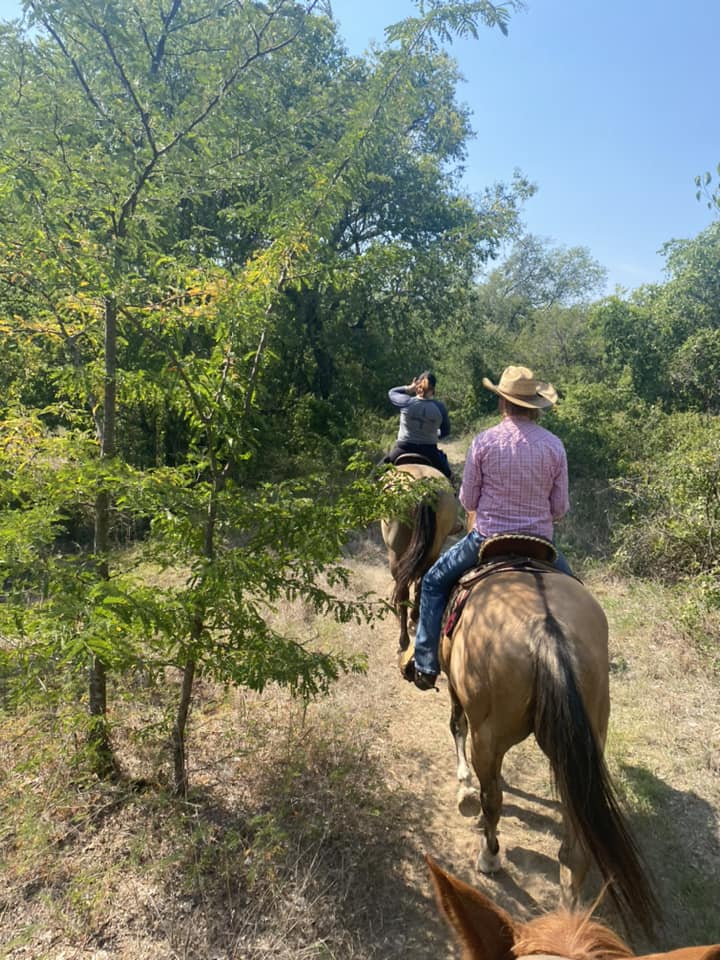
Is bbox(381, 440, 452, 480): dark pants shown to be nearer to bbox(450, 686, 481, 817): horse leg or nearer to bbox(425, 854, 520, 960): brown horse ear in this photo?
bbox(450, 686, 481, 817): horse leg

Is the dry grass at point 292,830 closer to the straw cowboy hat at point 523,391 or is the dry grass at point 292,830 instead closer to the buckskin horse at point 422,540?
the buckskin horse at point 422,540

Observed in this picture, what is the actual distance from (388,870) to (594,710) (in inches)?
60.4

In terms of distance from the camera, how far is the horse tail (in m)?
2.26

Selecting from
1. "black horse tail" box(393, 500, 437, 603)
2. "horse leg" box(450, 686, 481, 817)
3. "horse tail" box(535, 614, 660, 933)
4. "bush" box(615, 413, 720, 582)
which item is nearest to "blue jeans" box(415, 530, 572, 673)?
"horse leg" box(450, 686, 481, 817)

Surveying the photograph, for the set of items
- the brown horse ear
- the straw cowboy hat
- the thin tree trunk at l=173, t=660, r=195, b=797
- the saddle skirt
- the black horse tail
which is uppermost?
the straw cowboy hat

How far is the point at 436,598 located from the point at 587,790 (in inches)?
57.1

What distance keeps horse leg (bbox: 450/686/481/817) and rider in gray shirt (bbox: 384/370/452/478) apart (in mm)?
2893

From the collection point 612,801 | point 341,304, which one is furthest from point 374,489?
point 341,304

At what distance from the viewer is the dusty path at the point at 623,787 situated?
2.87 m

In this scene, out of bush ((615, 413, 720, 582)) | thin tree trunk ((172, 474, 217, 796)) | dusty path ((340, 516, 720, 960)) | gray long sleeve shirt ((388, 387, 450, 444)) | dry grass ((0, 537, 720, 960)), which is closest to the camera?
dry grass ((0, 537, 720, 960))

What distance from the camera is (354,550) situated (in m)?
8.77

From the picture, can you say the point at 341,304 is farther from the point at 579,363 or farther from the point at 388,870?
the point at 579,363

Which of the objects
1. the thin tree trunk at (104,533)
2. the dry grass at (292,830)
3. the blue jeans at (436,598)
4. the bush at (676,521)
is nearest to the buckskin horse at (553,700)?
the blue jeans at (436,598)

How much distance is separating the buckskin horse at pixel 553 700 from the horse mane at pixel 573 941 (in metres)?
1.18
